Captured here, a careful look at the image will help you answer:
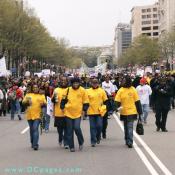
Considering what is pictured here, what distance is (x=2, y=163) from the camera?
12227 millimetres

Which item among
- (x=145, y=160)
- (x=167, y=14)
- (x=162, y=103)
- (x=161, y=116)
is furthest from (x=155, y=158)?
(x=167, y=14)

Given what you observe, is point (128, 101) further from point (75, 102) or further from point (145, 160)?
point (145, 160)

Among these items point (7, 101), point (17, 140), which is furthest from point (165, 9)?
point (17, 140)

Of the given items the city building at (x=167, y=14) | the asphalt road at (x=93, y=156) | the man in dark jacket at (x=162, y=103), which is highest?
the city building at (x=167, y=14)

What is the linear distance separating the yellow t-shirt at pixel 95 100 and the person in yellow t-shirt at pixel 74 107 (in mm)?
940

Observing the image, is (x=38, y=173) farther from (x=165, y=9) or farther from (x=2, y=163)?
(x=165, y=9)

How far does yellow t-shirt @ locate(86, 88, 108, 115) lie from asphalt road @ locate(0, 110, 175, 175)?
91 cm

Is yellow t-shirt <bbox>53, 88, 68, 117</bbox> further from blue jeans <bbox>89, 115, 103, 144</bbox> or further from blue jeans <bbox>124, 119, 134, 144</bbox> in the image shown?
blue jeans <bbox>124, 119, 134, 144</bbox>

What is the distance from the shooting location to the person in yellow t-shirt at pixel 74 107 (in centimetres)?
1408

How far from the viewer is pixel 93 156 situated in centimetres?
1324

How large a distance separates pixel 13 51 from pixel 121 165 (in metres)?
62.8

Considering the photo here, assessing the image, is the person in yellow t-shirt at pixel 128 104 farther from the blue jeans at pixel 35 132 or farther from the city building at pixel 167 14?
the city building at pixel 167 14

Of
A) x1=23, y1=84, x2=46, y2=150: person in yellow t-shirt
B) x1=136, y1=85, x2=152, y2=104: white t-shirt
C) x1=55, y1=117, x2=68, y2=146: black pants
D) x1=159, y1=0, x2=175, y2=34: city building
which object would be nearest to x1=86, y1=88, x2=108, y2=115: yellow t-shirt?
x1=55, y1=117, x2=68, y2=146: black pants

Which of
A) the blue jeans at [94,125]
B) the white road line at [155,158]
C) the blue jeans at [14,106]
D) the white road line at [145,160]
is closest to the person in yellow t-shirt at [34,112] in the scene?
the blue jeans at [94,125]
